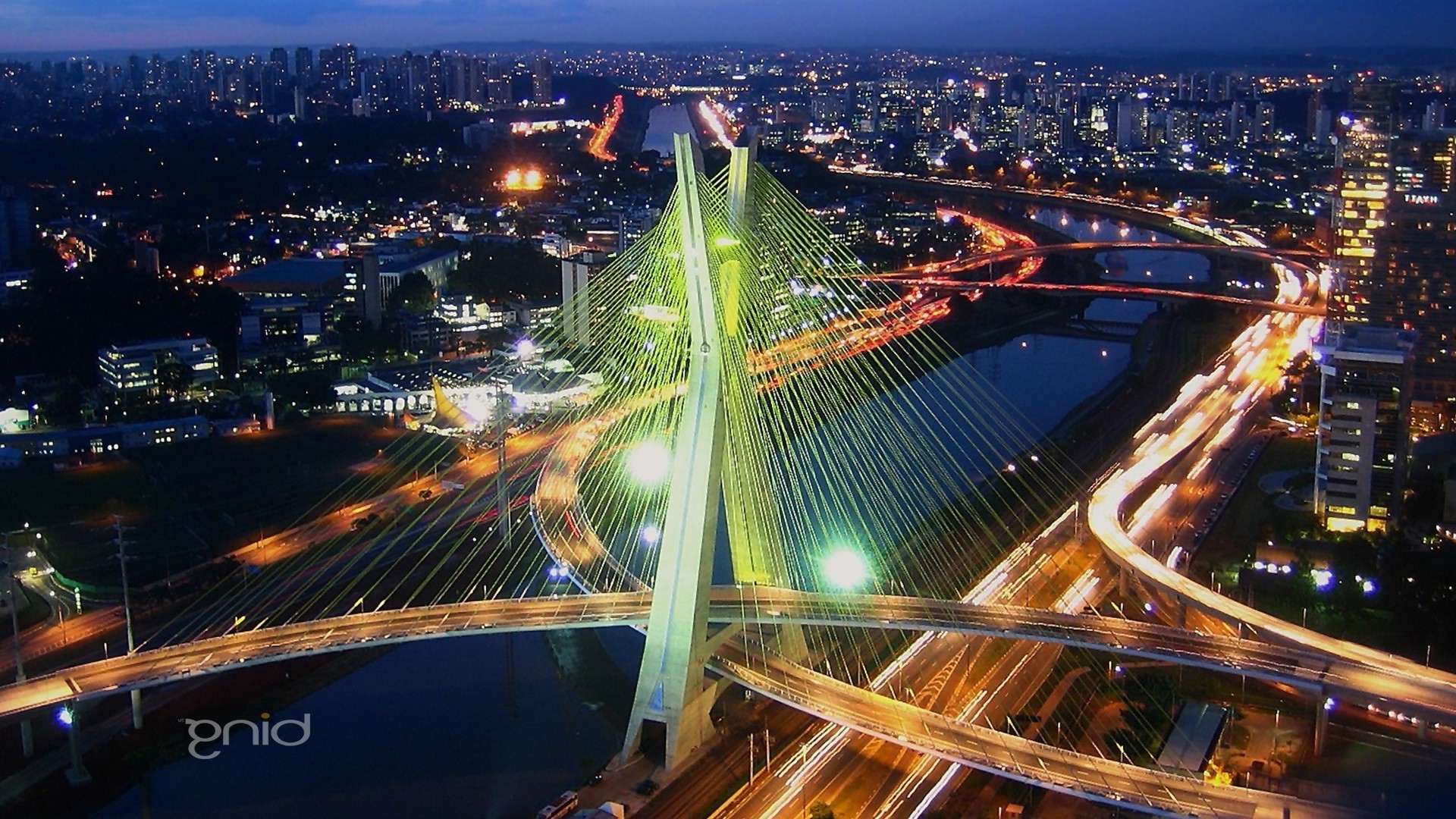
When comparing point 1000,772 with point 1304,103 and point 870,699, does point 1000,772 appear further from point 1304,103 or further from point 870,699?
point 1304,103

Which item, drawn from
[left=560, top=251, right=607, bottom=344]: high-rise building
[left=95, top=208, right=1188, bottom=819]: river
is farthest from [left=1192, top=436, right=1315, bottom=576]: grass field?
[left=560, top=251, right=607, bottom=344]: high-rise building

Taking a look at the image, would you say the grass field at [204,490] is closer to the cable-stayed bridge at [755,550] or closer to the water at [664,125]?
the cable-stayed bridge at [755,550]

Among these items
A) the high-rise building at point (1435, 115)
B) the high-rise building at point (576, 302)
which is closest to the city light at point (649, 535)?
the high-rise building at point (576, 302)

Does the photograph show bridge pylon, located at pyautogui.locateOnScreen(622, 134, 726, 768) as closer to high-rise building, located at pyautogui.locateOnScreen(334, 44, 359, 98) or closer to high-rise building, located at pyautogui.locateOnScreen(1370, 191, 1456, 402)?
high-rise building, located at pyautogui.locateOnScreen(1370, 191, 1456, 402)

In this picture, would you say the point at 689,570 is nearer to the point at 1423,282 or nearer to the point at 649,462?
the point at 649,462

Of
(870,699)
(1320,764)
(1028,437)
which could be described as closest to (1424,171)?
(1028,437)

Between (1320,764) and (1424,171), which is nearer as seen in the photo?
(1320,764)

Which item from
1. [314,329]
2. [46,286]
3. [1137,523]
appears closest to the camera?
[1137,523]
